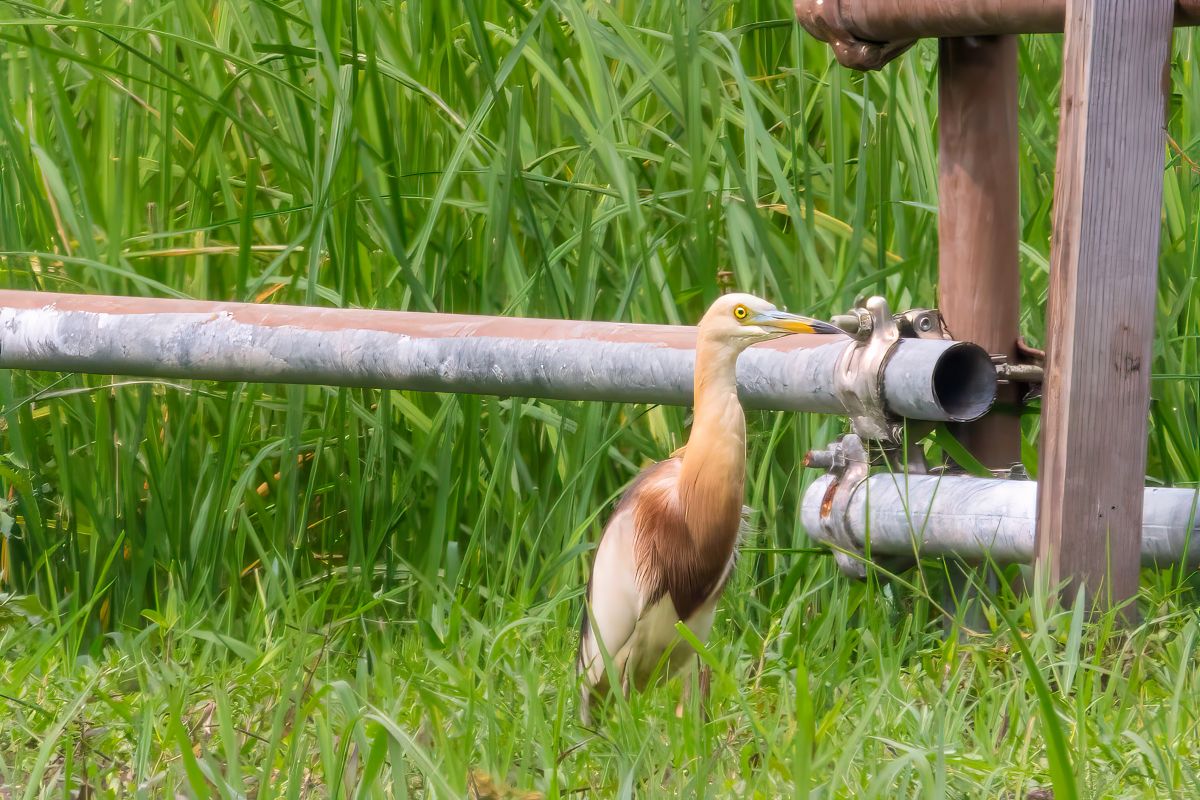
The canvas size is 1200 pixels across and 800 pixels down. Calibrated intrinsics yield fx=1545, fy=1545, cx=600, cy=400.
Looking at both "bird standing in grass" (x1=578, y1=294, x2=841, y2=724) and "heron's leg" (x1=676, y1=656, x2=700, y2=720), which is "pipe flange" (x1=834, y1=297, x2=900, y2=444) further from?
"heron's leg" (x1=676, y1=656, x2=700, y2=720)

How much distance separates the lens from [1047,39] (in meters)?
4.21

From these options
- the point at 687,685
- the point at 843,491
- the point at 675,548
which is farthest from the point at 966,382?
the point at 687,685

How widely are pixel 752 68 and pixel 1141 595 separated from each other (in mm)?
2005

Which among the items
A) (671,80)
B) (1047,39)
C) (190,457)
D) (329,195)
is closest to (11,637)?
(190,457)

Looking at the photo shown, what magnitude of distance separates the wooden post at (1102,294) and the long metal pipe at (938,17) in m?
0.13

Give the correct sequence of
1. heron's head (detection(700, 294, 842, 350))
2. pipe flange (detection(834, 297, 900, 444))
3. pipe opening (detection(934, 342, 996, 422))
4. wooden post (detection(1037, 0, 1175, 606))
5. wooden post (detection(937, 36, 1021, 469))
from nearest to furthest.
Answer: wooden post (detection(1037, 0, 1175, 606)) < heron's head (detection(700, 294, 842, 350)) < pipe flange (detection(834, 297, 900, 444)) < pipe opening (detection(934, 342, 996, 422)) < wooden post (detection(937, 36, 1021, 469))

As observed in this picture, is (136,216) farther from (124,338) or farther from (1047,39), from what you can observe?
(1047,39)

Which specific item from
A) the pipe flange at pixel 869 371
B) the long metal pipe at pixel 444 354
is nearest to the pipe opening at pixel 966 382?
the long metal pipe at pixel 444 354

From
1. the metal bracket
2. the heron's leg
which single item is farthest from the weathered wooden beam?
the heron's leg

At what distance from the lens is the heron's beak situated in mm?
2781

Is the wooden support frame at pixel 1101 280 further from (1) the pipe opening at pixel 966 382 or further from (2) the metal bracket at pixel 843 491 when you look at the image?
(2) the metal bracket at pixel 843 491

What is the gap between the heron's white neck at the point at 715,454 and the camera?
282 cm

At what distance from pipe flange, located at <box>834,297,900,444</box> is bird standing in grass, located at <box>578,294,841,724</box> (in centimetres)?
11

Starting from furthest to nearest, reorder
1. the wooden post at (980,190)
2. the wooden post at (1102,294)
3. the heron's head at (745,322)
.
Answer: the wooden post at (980,190) < the heron's head at (745,322) < the wooden post at (1102,294)
